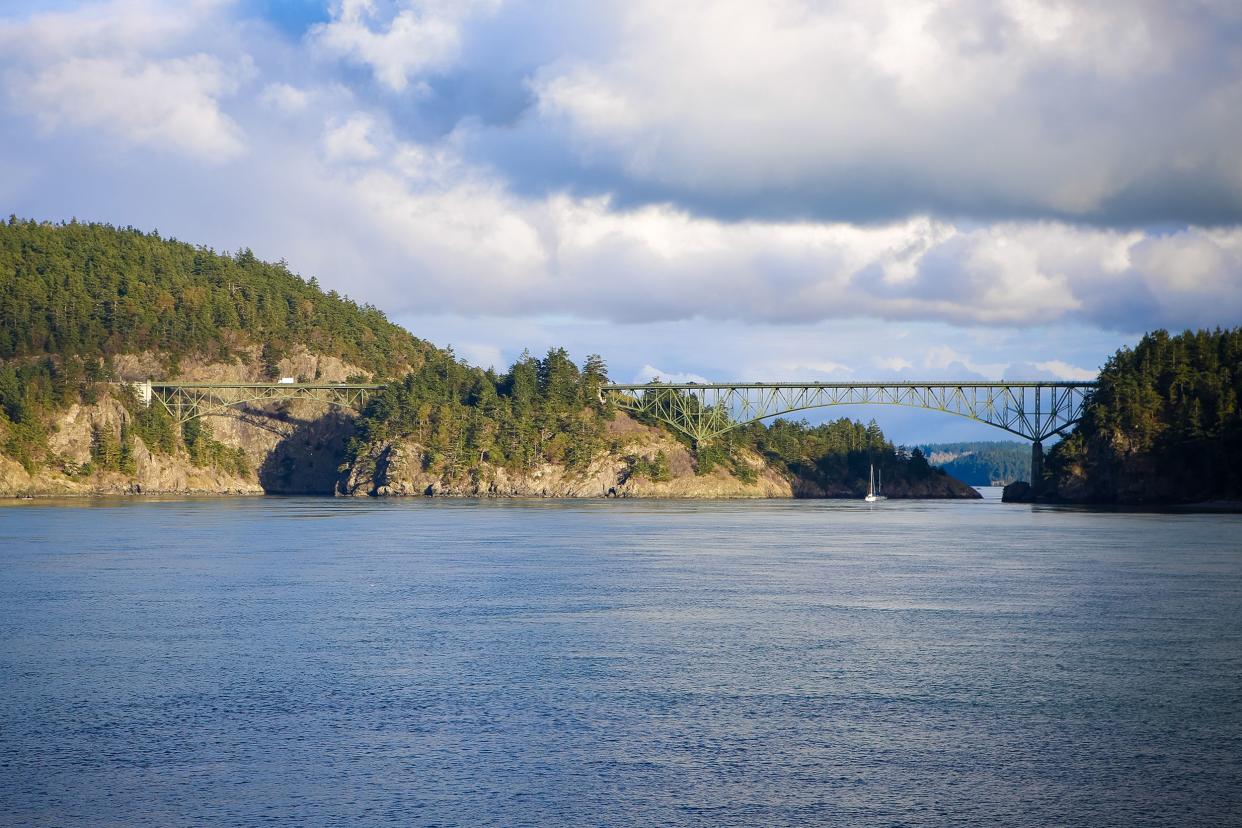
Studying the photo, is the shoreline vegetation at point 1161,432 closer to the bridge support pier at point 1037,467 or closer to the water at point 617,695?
the bridge support pier at point 1037,467

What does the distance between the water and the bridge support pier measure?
121040 millimetres

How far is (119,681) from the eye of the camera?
27.9 m

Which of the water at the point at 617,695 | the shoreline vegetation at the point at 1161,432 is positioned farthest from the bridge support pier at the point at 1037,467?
the water at the point at 617,695

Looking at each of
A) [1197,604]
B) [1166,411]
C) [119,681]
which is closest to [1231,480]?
[1166,411]

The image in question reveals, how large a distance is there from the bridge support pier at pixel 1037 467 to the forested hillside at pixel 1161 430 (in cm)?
279

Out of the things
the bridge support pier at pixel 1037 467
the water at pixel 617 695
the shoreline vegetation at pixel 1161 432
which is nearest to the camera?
the water at pixel 617 695

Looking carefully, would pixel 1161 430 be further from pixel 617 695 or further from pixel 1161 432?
A: pixel 617 695

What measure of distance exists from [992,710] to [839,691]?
3475mm

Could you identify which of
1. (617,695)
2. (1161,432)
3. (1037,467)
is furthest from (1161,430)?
(617,695)

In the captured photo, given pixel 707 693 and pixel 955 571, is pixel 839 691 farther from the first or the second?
pixel 955 571

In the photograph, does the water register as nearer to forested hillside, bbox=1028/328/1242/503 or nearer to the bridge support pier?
forested hillside, bbox=1028/328/1242/503

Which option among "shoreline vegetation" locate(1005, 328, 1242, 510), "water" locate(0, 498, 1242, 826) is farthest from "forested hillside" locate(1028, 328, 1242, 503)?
"water" locate(0, 498, 1242, 826)

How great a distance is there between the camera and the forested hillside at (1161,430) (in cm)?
14012

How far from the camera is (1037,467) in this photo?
17488cm
